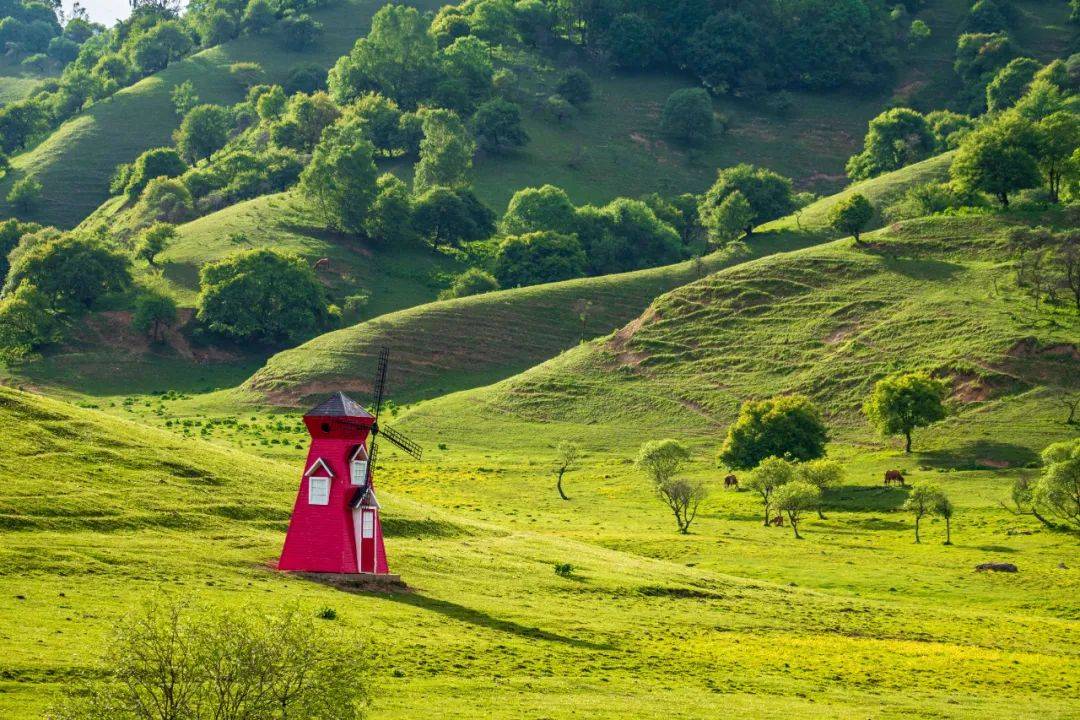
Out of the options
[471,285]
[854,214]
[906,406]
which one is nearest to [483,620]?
[906,406]

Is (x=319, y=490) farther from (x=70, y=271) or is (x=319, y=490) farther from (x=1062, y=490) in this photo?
(x=70, y=271)

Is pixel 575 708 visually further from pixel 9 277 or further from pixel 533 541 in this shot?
pixel 9 277

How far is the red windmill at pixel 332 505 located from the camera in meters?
65.5

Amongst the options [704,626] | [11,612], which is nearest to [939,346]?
[704,626]

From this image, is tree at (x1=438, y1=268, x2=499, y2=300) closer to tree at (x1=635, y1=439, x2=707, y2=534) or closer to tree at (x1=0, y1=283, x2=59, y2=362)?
tree at (x1=0, y1=283, x2=59, y2=362)

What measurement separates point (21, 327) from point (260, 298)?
2859 cm

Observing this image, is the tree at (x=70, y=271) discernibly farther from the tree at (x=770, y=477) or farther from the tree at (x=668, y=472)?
the tree at (x=770, y=477)

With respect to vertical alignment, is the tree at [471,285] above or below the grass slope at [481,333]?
above

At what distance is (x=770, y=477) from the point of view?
356 ft

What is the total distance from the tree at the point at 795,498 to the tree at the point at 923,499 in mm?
6694

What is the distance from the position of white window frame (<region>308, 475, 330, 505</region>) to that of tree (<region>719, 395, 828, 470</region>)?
6197cm

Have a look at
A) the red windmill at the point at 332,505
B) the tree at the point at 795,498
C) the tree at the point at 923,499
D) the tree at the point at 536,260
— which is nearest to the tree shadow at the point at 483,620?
the red windmill at the point at 332,505

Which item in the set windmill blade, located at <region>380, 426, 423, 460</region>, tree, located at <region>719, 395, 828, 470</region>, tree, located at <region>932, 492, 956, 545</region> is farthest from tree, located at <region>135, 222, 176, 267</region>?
tree, located at <region>932, 492, 956, 545</region>

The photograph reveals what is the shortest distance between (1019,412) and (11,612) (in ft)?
320
